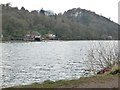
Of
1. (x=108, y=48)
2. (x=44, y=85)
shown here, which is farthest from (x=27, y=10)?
(x=44, y=85)

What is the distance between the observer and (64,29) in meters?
169

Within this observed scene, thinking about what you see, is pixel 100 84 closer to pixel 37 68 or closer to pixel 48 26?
pixel 37 68

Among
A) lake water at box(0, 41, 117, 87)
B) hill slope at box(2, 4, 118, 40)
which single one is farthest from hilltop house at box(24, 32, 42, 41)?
lake water at box(0, 41, 117, 87)

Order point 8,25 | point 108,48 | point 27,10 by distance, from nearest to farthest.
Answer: point 108,48, point 8,25, point 27,10

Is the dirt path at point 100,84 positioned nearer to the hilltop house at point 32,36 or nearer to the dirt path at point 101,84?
the dirt path at point 101,84

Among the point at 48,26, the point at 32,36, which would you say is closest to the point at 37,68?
the point at 32,36

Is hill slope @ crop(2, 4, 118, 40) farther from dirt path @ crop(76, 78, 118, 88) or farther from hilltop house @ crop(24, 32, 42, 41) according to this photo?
dirt path @ crop(76, 78, 118, 88)

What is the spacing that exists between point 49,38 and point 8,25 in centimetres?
2941

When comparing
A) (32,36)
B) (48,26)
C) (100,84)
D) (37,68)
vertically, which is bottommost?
(37,68)

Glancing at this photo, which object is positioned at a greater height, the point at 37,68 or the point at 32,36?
the point at 32,36

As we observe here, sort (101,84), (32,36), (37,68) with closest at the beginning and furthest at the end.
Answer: (101,84)
(37,68)
(32,36)

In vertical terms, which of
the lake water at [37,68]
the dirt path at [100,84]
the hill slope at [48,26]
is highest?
the hill slope at [48,26]

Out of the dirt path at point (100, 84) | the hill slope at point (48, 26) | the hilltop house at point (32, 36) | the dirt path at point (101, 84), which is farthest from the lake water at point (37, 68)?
the hilltop house at point (32, 36)

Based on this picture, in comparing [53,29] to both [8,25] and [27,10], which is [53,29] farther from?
[8,25]
